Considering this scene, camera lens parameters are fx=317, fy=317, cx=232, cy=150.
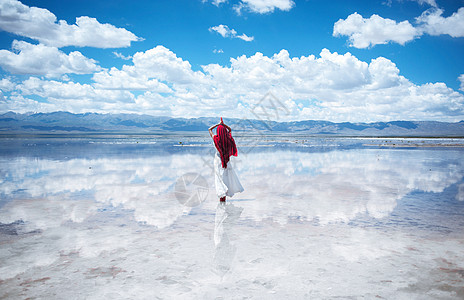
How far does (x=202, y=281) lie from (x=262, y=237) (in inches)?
79.6

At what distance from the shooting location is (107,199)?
927 centimetres

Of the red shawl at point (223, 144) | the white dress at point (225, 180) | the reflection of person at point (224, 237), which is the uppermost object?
the red shawl at point (223, 144)

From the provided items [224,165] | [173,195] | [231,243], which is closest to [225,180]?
[224,165]

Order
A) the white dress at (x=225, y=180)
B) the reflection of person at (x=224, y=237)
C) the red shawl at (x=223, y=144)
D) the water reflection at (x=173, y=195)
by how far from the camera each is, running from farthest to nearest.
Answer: the red shawl at (x=223, y=144) < the white dress at (x=225, y=180) < the water reflection at (x=173, y=195) < the reflection of person at (x=224, y=237)

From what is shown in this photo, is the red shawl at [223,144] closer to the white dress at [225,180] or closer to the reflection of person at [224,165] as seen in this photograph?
the reflection of person at [224,165]

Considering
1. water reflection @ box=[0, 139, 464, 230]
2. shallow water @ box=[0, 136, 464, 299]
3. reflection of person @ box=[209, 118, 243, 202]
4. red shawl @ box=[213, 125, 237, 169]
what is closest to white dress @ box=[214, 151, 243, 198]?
reflection of person @ box=[209, 118, 243, 202]

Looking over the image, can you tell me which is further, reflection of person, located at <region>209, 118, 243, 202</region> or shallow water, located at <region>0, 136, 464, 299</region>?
reflection of person, located at <region>209, 118, 243, 202</region>

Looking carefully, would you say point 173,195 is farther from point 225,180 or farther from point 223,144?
point 223,144

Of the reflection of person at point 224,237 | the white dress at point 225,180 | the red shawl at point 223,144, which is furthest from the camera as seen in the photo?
the red shawl at point 223,144

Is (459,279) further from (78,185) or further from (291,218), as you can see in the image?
(78,185)

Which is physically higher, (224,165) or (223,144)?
(223,144)

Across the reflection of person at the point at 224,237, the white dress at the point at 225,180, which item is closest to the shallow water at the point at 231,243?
the reflection of person at the point at 224,237

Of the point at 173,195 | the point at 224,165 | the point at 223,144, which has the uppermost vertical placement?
the point at 223,144

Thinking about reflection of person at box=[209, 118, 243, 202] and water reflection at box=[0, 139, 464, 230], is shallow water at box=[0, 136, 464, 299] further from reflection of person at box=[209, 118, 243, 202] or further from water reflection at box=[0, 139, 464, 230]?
reflection of person at box=[209, 118, 243, 202]
